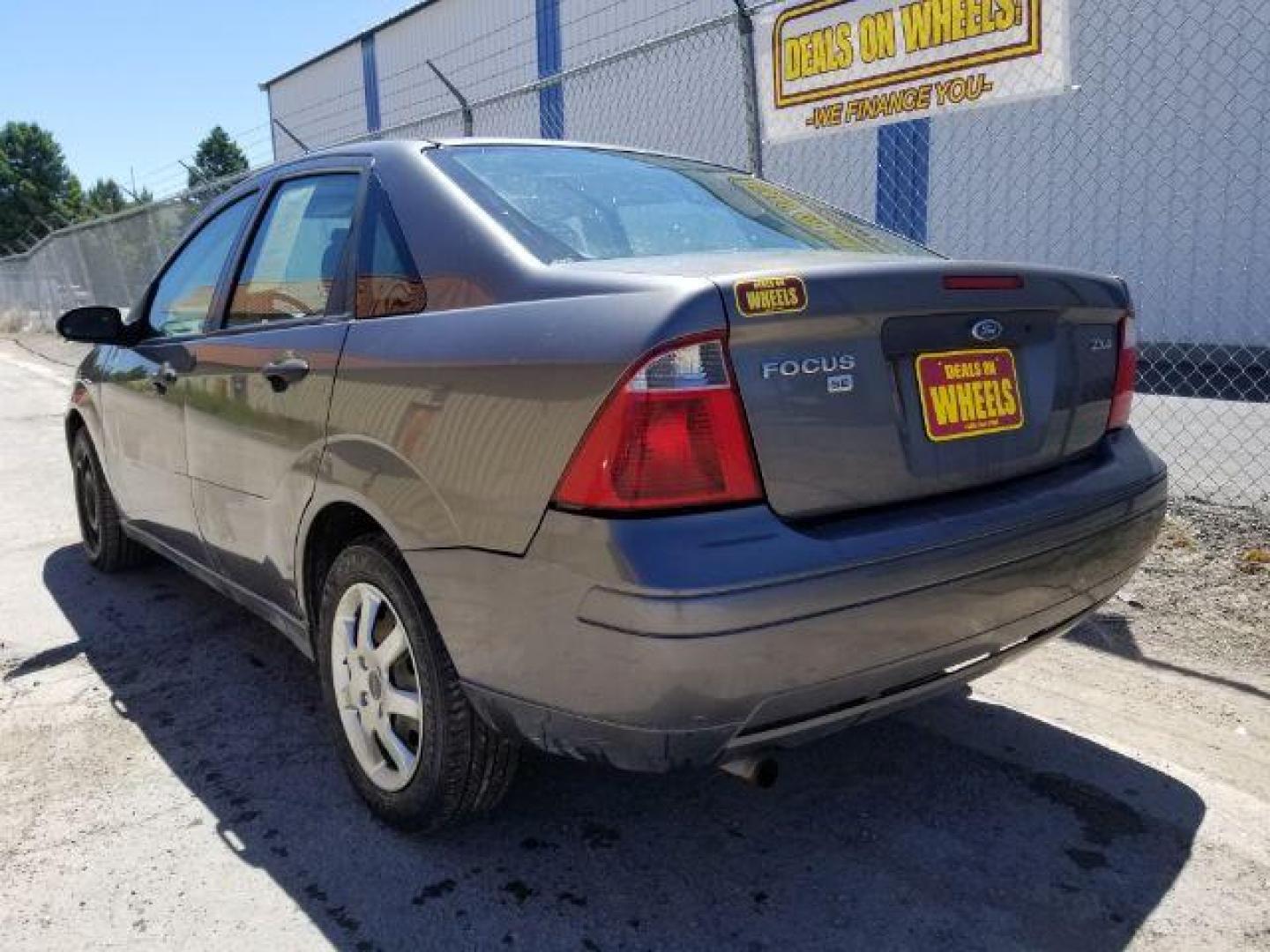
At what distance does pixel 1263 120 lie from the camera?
10.3m

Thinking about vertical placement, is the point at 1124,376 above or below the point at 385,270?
below

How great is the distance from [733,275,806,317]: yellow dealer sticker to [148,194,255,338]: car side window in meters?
2.12

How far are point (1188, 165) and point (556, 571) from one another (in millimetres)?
11192

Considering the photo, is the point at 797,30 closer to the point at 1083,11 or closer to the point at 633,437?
the point at 633,437

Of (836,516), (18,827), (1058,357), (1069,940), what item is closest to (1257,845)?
(1069,940)

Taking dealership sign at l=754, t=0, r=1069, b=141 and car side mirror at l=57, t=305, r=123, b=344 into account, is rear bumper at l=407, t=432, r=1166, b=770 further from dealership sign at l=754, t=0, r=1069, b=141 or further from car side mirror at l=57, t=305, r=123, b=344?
dealership sign at l=754, t=0, r=1069, b=141

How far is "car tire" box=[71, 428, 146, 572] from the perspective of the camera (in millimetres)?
4578

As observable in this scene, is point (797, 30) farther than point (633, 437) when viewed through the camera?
Yes

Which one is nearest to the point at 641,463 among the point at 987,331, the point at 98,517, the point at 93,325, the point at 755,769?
the point at 755,769

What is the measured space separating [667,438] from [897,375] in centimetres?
53

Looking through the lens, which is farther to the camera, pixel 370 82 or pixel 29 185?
pixel 29 185

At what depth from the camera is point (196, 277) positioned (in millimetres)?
3713

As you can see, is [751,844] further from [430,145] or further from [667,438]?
[430,145]

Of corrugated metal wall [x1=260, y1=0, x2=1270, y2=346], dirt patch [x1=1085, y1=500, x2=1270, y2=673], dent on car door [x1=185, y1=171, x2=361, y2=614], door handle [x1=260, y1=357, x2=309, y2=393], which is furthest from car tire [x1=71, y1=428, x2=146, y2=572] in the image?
corrugated metal wall [x1=260, y1=0, x2=1270, y2=346]
